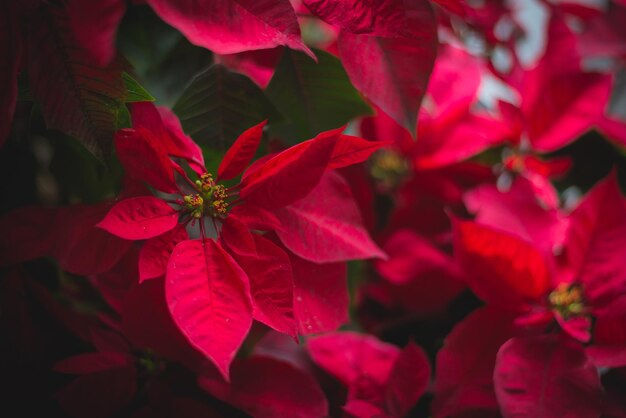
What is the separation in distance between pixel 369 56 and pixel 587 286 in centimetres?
22

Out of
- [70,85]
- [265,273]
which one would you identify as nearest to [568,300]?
[265,273]

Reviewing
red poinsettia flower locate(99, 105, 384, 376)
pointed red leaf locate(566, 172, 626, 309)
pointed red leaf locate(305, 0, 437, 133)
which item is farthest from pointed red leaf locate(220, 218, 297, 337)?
pointed red leaf locate(566, 172, 626, 309)

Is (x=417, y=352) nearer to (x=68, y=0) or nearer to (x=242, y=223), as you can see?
(x=242, y=223)

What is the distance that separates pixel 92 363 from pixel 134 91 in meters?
0.16

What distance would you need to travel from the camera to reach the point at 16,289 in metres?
0.39

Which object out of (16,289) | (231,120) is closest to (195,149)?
(231,120)

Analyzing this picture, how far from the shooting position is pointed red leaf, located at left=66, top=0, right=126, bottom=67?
0.29 metres

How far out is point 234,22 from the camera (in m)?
0.32

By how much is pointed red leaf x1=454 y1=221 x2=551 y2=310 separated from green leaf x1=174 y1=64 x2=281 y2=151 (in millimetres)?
150

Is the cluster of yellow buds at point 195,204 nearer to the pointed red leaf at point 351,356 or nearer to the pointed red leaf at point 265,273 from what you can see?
the pointed red leaf at point 265,273

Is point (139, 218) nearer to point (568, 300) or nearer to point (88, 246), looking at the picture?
point (88, 246)

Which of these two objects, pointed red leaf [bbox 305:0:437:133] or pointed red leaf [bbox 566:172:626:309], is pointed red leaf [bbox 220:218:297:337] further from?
pointed red leaf [bbox 566:172:626:309]

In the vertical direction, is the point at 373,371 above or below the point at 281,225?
below

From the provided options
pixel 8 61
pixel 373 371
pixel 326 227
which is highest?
pixel 8 61
